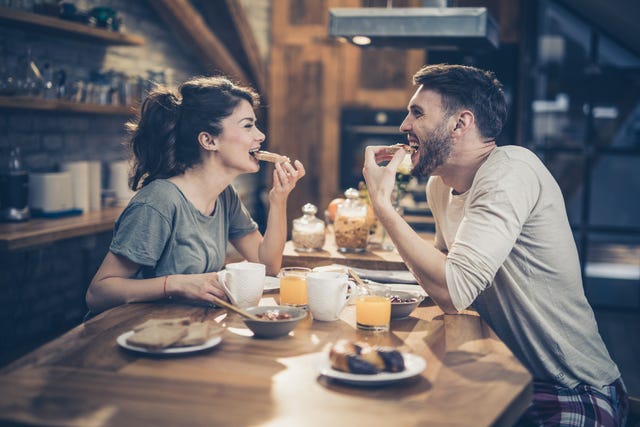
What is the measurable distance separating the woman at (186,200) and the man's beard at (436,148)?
1.76ft

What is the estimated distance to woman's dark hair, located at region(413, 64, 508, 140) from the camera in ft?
7.19

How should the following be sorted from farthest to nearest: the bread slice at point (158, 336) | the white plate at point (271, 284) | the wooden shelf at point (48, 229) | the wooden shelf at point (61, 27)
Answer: the wooden shelf at point (61, 27), the wooden shelf at point (48, 229), the white plate at point (271, 284), the bread slice at point (158, 336)

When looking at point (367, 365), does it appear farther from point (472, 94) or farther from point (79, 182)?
point (79, 182)

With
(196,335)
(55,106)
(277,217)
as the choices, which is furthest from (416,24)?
(55,106)

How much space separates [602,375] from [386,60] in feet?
13.7

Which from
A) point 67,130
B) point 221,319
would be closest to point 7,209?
point 67,130

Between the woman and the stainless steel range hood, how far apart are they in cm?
54

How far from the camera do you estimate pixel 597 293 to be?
18.6 feet

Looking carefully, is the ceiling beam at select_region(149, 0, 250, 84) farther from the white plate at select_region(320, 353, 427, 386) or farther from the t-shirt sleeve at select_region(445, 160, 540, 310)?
the white plate at select_region(320, 353, 427, 386)

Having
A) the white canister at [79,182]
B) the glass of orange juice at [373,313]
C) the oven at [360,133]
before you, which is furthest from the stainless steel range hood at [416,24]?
the oven at [360,133]

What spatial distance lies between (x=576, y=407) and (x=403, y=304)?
0.52m

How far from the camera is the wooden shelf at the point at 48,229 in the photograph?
3373 millimetres

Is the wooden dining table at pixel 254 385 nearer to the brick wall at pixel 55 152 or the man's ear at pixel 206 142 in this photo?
the man's ear at pixel 206 142

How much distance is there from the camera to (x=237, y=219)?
268 centimetres
